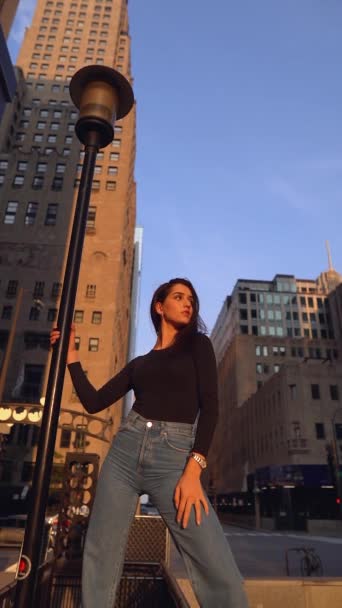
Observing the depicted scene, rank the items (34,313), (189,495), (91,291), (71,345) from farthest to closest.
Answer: (91,291) < (34,313) < (71,345) < (189,495)

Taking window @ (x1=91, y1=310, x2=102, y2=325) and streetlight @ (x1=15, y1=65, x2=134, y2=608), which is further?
window @ (x1=91, y1=310, x2=102, y2=325)

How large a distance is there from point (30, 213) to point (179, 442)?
194 feet

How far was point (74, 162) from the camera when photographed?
61.2 meters

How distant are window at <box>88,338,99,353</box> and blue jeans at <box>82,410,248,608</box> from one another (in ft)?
151

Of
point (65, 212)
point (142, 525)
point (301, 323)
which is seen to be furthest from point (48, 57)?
point (142, 525)

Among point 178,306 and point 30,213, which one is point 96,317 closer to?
point 30,213

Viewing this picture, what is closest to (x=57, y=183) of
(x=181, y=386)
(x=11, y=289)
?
(x=11, y=289)

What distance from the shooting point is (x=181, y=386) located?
A: 2.36 m

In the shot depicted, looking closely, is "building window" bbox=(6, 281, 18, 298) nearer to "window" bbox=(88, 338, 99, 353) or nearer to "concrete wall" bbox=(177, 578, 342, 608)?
"window" bbox=(88, 338, 99, 353)

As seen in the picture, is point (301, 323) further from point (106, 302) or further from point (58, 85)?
point (58, 85)

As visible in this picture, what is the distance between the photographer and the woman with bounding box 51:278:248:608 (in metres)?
1.88

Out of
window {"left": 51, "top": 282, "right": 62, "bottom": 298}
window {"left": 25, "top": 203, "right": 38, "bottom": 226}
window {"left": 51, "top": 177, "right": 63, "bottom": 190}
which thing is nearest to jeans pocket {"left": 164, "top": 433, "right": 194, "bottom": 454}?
window {"left": 51, "top": 282, "right": 62, "bottom": 298}

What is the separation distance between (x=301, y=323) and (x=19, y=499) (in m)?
68.5

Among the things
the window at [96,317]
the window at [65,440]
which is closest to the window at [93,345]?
the window at [96,317]
